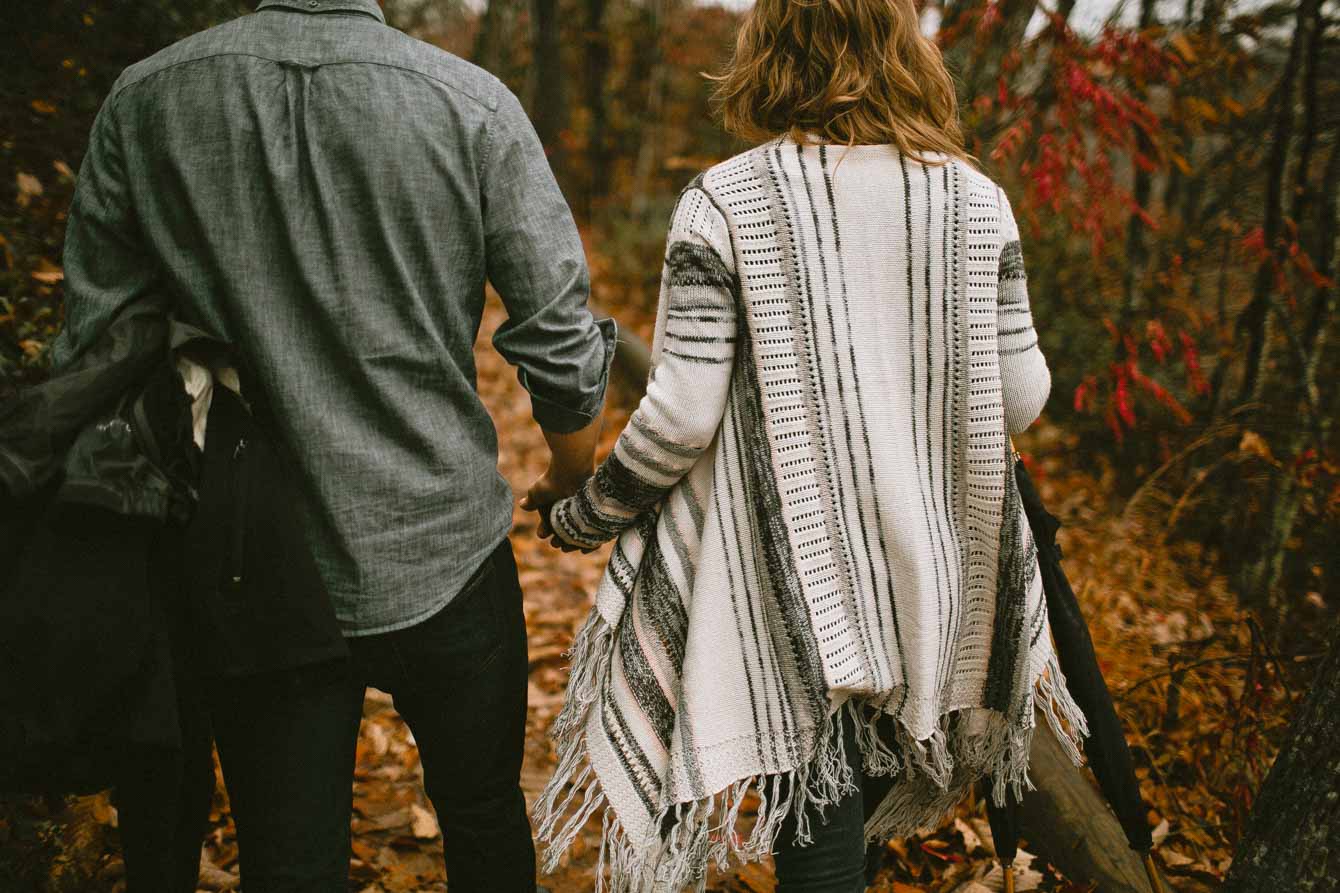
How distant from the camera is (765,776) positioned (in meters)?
1.83

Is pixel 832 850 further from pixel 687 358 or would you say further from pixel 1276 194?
pixel 1276 194

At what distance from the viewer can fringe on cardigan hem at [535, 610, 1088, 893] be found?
1.80 meters

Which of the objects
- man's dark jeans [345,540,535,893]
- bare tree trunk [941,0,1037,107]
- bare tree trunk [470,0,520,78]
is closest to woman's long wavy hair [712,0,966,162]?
man's dark jeans [345,540,535,893]

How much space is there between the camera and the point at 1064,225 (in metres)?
7.25

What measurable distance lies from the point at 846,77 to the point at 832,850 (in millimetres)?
1419

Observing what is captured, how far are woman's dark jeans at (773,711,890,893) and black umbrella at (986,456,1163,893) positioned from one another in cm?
56

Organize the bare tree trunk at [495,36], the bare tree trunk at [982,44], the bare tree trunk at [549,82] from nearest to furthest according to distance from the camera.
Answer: the bare tree trunk at [982,44] < the bare tree trunk at [549,82] < the bare tree trunk at [495,36]

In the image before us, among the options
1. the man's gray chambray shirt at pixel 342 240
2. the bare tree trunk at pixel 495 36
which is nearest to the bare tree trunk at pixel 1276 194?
the man's gray chambray shirt at pixel 342 240

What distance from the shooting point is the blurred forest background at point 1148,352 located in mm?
2939

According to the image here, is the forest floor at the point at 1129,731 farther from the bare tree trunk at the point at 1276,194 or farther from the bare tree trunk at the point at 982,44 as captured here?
the bare tree trunk at the point at 982,44

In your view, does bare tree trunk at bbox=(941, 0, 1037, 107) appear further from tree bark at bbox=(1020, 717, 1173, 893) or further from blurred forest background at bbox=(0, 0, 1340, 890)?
tree bark at bbox=(1020, 717, 1173, 893)

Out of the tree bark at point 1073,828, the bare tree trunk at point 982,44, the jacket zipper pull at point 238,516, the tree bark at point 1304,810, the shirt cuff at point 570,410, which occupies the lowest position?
the tree bark at point 1073,828

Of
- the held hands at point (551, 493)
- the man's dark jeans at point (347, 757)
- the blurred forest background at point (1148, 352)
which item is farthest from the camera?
the blurred forest background at point (1148, 352)

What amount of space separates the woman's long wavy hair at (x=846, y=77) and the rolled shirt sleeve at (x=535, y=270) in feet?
1.37
